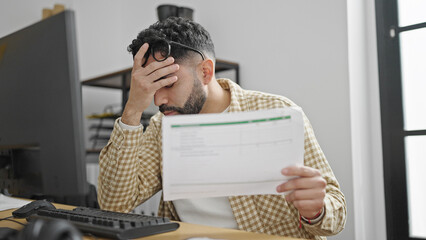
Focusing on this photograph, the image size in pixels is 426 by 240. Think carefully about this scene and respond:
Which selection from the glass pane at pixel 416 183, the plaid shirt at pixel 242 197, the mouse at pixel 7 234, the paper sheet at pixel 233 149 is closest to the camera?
the mouse at pixel 7 234

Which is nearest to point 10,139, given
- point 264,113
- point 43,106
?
point 43,106

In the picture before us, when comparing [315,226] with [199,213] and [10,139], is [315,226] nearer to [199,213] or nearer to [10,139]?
[199,213]

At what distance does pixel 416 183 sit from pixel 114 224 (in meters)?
1.64

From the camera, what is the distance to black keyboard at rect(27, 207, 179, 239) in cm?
70

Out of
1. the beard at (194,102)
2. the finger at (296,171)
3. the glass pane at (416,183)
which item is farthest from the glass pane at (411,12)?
the finger at (296,171)

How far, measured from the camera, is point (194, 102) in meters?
1.14

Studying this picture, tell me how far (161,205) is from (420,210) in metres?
1.35

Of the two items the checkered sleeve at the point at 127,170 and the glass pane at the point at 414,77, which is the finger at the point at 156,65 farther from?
the glass pane at the point at 414,77

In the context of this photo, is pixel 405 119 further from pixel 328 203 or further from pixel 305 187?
pixel 305 187

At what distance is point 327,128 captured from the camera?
6.35 feet

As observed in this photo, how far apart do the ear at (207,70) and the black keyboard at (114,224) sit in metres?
0.52

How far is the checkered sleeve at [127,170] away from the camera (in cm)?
104

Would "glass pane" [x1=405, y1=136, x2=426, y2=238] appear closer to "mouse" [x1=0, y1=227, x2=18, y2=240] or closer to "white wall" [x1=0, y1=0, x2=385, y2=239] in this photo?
"white wall" [x1=0, y1=0, x2=385, y2=239]

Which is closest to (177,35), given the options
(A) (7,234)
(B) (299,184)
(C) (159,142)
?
(C) (159,142)
